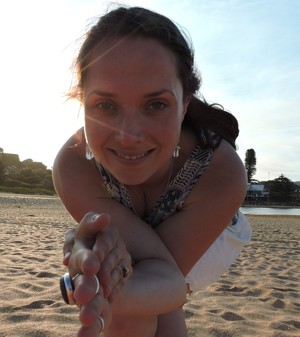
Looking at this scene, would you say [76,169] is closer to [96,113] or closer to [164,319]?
[96,113]

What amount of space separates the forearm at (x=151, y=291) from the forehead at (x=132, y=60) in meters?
0.78

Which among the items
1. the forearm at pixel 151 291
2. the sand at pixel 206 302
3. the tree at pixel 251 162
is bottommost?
the sand at pixel 206 302


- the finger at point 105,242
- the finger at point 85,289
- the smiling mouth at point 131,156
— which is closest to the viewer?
the finger at point 85,289

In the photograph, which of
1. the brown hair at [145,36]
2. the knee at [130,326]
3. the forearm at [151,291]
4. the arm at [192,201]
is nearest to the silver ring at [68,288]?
the forearm at [151,291]

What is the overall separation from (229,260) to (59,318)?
1350 mm

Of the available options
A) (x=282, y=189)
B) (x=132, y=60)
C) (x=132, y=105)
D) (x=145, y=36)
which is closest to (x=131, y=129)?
(x=132, y=105)

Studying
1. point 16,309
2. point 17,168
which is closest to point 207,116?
point 16,309

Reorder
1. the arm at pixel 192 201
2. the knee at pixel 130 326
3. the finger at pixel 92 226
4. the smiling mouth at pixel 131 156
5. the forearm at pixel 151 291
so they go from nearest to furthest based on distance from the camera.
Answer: the finger at pixel 92 226
the forearm at pixel 151 291
the smiling mouth at pixel 131 156
the knee at pixel 130 326
the arm at pixel 192 201

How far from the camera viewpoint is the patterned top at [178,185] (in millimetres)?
2266

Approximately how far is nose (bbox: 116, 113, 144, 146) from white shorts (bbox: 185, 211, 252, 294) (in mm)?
1083

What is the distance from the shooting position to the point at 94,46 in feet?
6.46

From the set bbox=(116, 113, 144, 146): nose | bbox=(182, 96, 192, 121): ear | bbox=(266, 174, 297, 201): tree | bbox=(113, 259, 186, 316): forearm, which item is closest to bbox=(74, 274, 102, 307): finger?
bbox=(113, 259, 186, 316): forearm

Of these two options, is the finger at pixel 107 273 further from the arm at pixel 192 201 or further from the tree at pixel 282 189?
the tree at pixel 282 189

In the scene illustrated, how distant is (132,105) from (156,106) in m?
0.11
